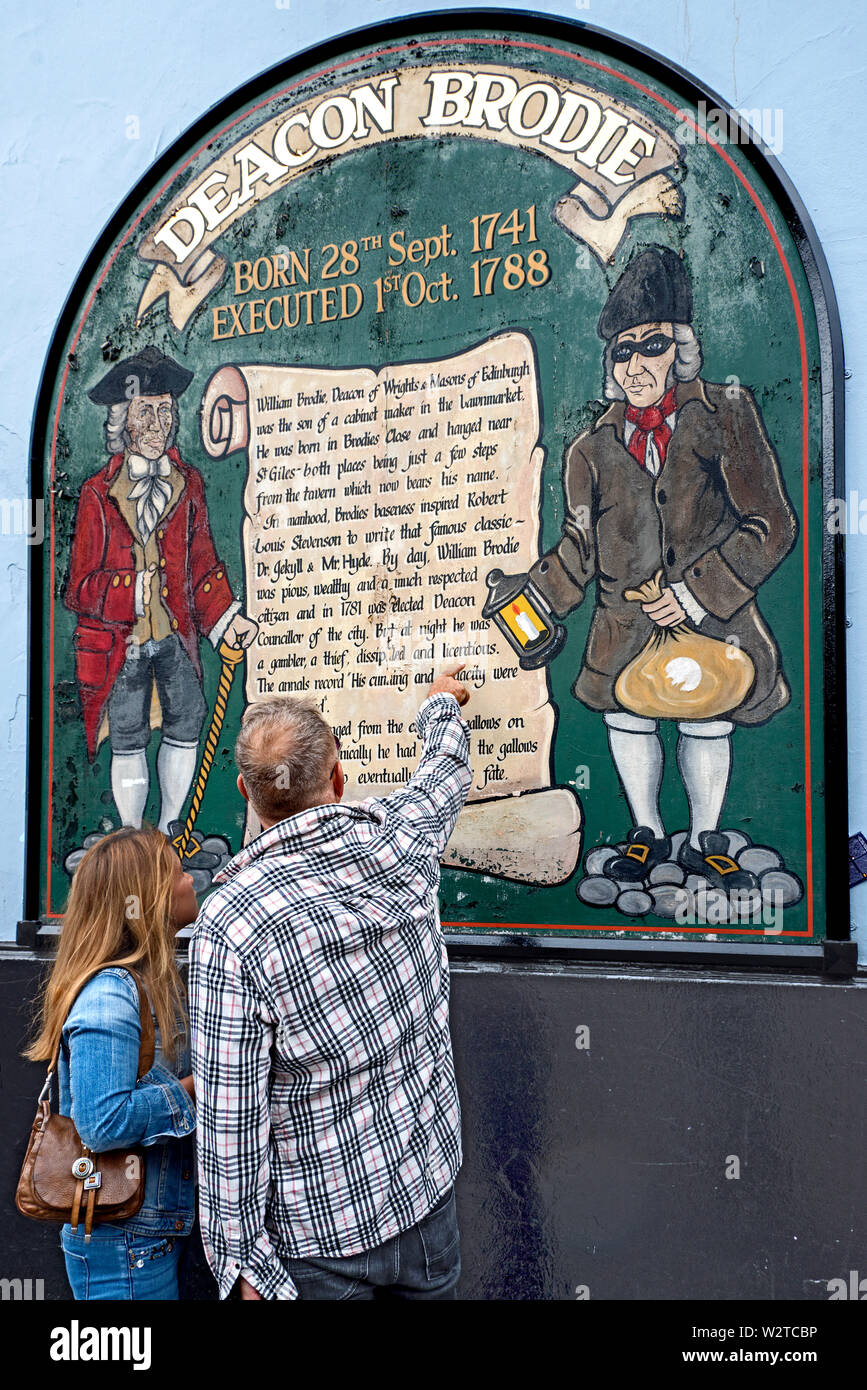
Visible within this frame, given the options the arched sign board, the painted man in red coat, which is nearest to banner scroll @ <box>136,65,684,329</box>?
the arched sign board

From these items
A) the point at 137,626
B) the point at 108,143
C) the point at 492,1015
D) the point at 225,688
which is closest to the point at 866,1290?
the point at 492,1015

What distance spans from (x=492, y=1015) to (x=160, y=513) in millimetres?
2153

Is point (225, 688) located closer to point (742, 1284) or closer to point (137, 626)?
point (137, 626)

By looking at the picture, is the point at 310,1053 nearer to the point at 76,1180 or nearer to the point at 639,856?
the point at 76,1180

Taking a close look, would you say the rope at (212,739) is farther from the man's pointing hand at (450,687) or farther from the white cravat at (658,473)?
the white cravat at (658,473)

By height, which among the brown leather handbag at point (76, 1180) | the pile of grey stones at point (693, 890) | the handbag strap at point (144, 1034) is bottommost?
the brown leather handbag at point (76, 1180)

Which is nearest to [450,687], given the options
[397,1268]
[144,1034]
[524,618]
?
[524,618]

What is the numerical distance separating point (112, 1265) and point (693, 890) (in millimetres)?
1804

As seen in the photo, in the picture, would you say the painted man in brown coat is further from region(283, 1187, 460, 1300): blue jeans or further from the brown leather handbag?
the brown leather handbag

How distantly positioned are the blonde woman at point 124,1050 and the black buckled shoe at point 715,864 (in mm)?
1508

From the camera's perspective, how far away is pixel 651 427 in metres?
3.36

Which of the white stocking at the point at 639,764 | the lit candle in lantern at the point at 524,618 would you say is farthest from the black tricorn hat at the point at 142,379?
the white stocking at the point at 639,764

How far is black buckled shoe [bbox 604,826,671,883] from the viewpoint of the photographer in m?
3.26

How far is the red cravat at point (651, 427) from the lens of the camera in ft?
10.9
